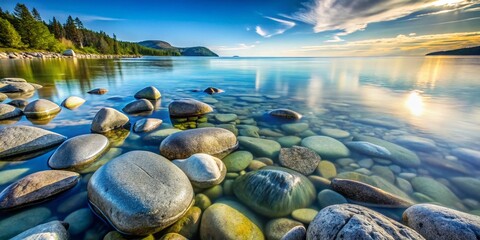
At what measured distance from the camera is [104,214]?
2.57 metres

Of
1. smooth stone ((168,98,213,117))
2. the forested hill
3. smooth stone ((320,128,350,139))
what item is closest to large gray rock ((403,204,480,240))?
smooth stone ((320,128,350,139))

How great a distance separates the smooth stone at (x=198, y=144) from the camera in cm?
408

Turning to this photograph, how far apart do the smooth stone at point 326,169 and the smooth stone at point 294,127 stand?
1.72 m

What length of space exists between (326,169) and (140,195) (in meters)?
3.08

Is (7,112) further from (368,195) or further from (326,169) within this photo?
(368,195)

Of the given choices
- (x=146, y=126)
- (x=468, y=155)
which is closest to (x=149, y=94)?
(x=146, y=126)

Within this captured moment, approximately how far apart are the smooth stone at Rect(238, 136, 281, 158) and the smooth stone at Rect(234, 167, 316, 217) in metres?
0.99

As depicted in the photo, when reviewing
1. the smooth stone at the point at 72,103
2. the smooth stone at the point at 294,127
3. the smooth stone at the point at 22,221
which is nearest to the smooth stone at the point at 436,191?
the smooth stone at the point at 294,127

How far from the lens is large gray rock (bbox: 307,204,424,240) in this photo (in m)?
1.70

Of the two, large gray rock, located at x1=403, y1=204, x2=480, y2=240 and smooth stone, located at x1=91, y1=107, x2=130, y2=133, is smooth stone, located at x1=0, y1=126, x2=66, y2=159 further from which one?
large gray rock, located at x1=403, y1=204, x2=480, y2=240

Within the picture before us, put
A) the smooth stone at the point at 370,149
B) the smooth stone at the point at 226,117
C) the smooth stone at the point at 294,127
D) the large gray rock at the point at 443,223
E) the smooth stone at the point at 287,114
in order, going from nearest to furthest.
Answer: the large gray rock at the point at 443,223 → the smooth stone at the point at 370,149 → the smooth stone at the point at 294,127 → the smooth stone at the point at 226,117 → the smooth stone at the point at 287,114

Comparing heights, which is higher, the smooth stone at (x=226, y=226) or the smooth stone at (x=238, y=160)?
the smooth stone at (x=238, y=160)

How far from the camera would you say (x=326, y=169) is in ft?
12.5

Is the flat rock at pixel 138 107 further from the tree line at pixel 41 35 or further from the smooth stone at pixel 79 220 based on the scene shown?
the tree line at pixel 41 35
